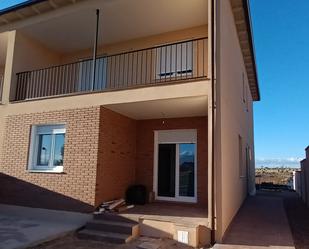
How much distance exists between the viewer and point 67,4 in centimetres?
980

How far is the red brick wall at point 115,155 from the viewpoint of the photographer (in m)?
A: 8.93

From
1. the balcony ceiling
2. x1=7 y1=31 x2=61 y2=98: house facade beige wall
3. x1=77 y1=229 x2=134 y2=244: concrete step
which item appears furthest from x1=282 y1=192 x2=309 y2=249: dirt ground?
x1=7 y1=31 x2=61 y2=98: house facade beige wall

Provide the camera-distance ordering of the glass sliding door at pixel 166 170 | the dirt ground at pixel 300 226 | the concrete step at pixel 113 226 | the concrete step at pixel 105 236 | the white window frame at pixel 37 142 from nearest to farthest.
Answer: the concrete step at pixel 105 236 → the dirt ground at pixel 300 226 → the concrete step at pixel 113 226 → the white window frame at pixel 37 142 → the glass sliding door at pixel 166 170

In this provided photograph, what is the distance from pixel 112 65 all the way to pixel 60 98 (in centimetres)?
294

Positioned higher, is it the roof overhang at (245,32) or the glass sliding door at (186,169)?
the roof overhang at (245,32)

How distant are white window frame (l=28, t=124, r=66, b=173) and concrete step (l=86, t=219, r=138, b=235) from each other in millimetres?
2397

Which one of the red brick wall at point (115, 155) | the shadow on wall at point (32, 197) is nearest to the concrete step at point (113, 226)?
the shadow on wall at point (32, 197)

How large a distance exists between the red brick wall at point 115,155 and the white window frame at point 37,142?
143cm

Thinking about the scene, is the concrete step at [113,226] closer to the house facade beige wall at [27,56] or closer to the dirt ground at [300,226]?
the dirt ground at [300,226]

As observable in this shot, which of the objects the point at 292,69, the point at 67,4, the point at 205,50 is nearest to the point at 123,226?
the point at 205,50

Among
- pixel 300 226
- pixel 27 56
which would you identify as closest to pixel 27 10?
pixel 27 56

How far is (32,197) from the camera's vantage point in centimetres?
935

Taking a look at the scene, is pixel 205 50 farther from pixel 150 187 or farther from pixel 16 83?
pixel 16 83

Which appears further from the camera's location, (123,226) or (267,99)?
(267,99)
